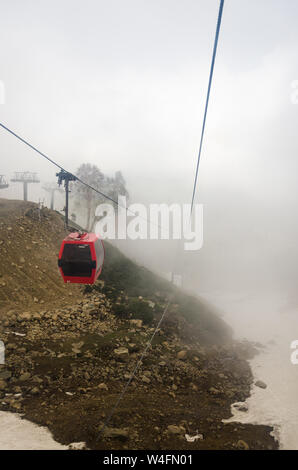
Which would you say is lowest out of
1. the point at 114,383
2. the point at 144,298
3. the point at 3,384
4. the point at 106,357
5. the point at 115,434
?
the point at 114,383

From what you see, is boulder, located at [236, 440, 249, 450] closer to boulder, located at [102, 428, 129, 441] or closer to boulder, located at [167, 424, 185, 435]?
boulder, located at [167, 424, 185, 435]

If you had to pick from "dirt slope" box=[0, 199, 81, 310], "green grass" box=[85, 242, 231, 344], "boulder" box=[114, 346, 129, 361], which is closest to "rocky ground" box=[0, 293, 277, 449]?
"boulder" box=[114, 346, 129, 361]

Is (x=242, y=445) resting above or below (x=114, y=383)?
below

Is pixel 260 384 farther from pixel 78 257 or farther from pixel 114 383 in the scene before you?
pixel 78 257

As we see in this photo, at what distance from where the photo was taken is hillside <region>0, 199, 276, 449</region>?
11.7 metres

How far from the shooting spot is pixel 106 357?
17.6 metres

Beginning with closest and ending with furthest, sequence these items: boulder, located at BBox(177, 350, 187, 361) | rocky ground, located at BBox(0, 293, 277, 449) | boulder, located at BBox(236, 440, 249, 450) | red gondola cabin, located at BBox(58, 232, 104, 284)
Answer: red gondola cabin, located at BBox(58, 232, 104, 284)
rocky ground, located at BBox(0, 293, 277, 449)
boulder, located at BBox(236, 440, 249, 450)
boulder, located at BBox(177, 350, 187, 361)

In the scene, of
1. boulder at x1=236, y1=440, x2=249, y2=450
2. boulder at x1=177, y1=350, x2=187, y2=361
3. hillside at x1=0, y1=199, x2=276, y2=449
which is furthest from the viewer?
boulder at x1=177, y1=350, x2=187, y2=361

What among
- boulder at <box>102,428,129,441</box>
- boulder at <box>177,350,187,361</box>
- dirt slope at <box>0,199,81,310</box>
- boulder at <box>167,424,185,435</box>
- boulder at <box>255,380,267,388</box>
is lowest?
boulder at <box>255,380,267,388</box>

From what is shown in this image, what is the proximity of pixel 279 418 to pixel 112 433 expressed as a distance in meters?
12.1

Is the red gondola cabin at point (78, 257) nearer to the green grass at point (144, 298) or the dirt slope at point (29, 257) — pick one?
the dirt slope at point (29, 257)

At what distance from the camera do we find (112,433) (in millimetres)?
10727

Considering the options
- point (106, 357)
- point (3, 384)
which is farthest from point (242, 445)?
point (3, 384)
